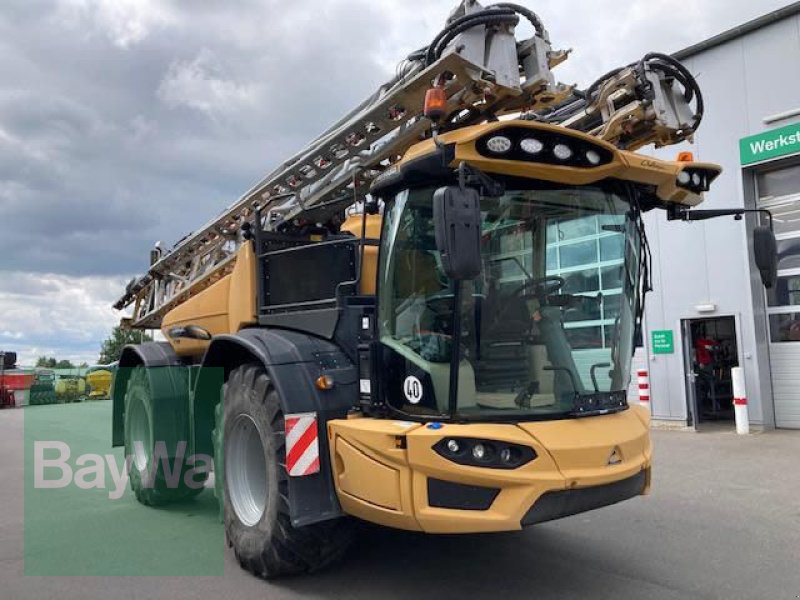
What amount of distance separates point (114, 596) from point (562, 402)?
10.2ft

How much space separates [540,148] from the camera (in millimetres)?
3785

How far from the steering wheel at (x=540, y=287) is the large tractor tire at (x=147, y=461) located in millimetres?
4101

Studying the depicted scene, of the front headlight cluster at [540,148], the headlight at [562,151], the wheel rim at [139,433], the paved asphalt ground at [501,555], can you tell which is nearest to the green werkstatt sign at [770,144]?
the paved asphalt ground at [501,555]

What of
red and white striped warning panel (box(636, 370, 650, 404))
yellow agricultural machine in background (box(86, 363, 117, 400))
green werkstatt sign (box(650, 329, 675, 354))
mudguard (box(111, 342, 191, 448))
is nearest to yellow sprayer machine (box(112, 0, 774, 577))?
mudguard (box(111, 342, 191, 448))

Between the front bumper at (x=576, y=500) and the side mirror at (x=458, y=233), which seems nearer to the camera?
the side mirror at (x=458, y=233)

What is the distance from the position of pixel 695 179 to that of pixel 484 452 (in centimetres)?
249

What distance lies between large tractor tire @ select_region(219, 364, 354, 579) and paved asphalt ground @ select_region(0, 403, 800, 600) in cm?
20

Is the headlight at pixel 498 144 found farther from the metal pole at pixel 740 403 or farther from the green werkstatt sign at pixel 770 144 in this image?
the green werkstatt sign at pixel 770 144

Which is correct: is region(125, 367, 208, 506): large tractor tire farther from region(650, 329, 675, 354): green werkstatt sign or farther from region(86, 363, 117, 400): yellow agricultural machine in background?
region(86, 363, 117, 400): yellow agricultural machine in background

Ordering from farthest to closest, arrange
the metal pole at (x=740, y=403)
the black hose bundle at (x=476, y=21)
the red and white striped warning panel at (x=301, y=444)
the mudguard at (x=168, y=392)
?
the metal pole at (x=740, y=403) → the mudguard at (x=168, y=392) → the black hose bundle at (x=476, y=21) → the red and white striped warning panel at (x=301, y=444)

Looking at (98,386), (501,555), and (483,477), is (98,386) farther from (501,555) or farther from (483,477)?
(483,477)

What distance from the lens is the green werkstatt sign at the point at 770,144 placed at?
11070 mm

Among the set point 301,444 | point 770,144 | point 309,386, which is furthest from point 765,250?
point 770,144

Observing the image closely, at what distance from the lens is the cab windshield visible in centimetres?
381
